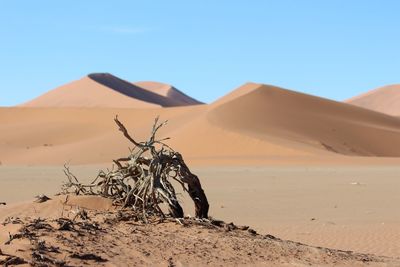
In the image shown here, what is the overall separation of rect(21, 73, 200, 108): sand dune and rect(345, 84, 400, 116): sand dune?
3653 cm

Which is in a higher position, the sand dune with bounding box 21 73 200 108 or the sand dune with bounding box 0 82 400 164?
the sand dune with bounding box 21 73 200 108

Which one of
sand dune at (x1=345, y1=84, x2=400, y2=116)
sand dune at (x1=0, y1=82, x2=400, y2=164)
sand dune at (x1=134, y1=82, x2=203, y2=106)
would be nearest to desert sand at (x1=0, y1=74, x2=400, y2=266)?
sand dune at (x1=0, y1=82, x2=400, y2=164)

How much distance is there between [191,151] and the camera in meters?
47.0

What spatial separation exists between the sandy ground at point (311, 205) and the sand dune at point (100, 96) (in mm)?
71204

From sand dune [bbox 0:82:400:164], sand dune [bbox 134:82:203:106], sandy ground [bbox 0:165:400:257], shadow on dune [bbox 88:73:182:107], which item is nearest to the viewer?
sandy ground [bbox 0:165:400:257]

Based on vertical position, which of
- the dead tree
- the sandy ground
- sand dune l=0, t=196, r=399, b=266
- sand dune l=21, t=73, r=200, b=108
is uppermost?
sand dune l=21, t=73, r=200, b=108

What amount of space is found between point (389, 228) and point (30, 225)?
7282mm

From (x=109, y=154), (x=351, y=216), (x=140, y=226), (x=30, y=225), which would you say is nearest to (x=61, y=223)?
(x=30, y=225)

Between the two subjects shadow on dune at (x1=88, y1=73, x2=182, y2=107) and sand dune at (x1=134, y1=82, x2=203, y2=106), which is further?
sand dune at (x1=134, y1=82, x2=203, y2=106)

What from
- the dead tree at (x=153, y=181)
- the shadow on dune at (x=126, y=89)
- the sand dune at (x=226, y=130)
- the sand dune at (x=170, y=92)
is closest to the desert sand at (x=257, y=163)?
the sand dune at (x=226, y=130)

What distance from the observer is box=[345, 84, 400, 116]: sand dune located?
451 feet

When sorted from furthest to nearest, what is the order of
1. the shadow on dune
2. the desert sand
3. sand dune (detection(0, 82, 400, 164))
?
1. the shadow on dune
2. sand dune (detection(0, 82, 400, 164))
3. the desert sand

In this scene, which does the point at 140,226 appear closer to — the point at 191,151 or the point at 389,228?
the point at 389,228

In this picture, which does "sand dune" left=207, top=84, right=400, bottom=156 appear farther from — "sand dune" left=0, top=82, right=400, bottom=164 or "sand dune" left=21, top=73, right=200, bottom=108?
"sand dune" left=21, top=73, right=200, bottom=108
